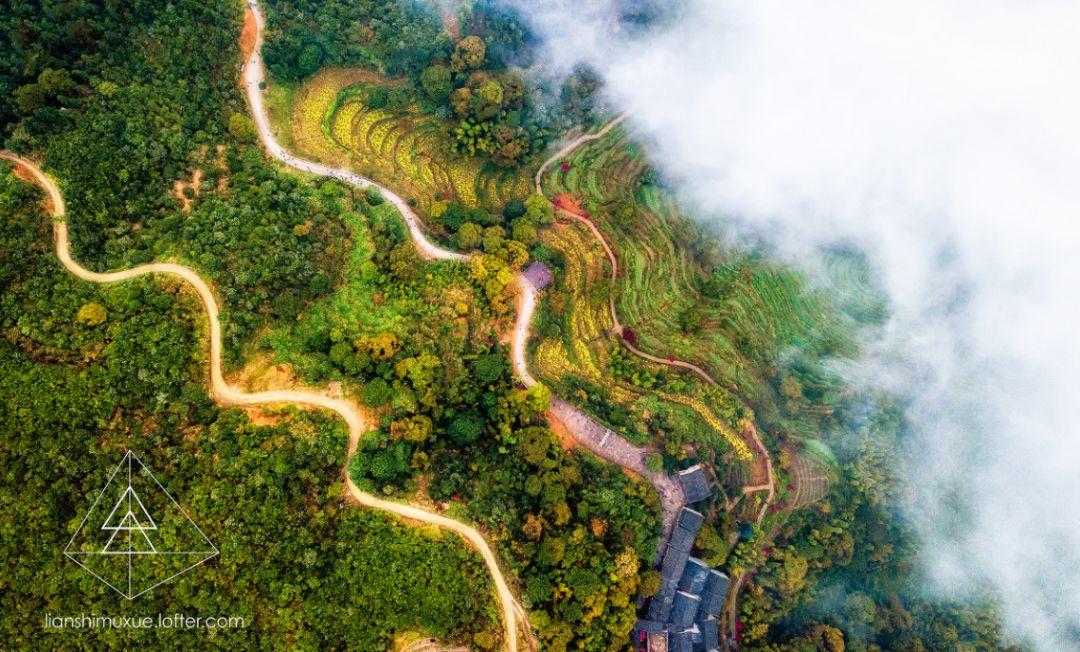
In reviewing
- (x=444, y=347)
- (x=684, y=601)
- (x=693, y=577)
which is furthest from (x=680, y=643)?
(x=444, y=347)

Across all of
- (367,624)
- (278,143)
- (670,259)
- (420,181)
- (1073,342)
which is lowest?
(367,624)

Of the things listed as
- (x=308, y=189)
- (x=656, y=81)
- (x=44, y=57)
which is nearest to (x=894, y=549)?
(x=656, y=81)

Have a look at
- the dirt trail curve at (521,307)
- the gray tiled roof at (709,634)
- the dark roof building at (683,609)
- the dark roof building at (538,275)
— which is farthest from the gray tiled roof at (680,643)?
the dark roof building at (538,275)

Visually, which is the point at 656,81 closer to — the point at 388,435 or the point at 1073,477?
the point at 388,435

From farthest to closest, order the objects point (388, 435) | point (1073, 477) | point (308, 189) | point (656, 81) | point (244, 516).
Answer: point (656, 81), point (1073, 477), point (308, 189), point (388, 435), point (244, 516)

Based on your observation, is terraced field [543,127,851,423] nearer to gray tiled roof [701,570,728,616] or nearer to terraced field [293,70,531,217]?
terraced field [293,70,531,217]

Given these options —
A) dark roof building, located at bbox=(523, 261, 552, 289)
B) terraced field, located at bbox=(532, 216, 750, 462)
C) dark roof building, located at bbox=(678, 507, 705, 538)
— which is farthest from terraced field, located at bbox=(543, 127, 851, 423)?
dark roof building, located at bbox=(678, 507, 705, 538)

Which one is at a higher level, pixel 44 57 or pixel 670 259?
pixel 670 259

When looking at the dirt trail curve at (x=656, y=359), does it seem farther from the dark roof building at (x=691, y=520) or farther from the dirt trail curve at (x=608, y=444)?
the dirt trail curve at (x=608, y=444)

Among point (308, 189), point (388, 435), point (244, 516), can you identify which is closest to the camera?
point (244, 516)
